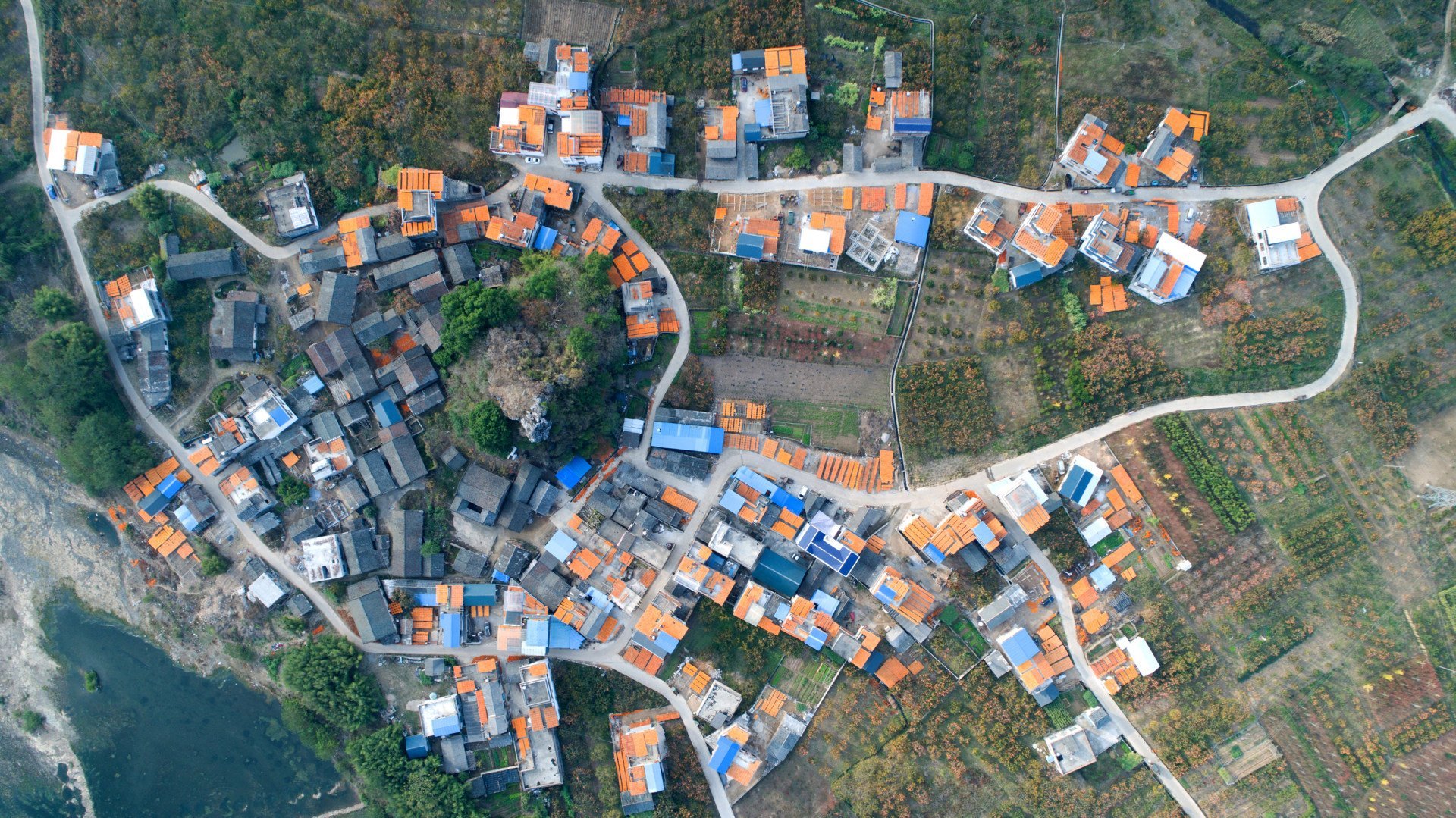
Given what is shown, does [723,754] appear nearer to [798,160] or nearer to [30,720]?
[798,160]

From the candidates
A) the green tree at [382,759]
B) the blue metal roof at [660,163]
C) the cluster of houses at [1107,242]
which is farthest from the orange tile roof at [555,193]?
the green tree at [382,759]

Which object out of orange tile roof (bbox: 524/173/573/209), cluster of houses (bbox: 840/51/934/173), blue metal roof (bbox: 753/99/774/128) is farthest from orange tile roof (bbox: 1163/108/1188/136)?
orange tile roof (bbox: 524/173/573/209)

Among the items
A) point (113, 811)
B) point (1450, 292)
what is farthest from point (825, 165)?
point (113, 811)

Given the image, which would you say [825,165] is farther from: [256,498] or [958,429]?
[256,498]

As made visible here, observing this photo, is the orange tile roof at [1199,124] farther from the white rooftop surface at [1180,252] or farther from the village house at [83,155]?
the village house at [83,155]

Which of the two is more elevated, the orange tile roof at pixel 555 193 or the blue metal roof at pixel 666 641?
the orange tile roof at pixel 555 193

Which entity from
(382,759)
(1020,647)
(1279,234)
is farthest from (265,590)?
(1279,234)

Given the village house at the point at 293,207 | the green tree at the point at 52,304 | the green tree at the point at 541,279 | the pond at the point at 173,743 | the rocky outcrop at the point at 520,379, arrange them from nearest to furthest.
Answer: the rocky outcrop at the point at 520,379 → the green tree at the point at 541,279 → the green tree at the point at 52,304 → the village house at the point at 293,207 → the pond at the point at 173,743

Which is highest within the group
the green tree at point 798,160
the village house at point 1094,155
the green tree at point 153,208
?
the village house at point 1094,155
